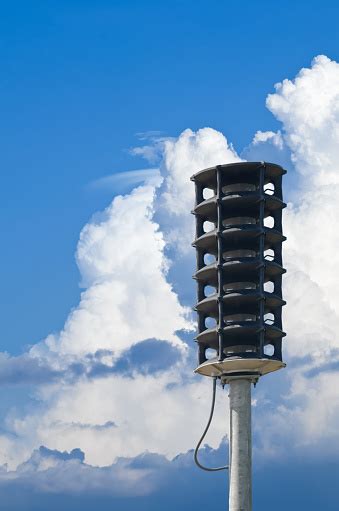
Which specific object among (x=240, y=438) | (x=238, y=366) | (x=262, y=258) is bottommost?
(x=240, y=438)

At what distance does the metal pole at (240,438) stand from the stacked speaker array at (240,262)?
10.8 ft

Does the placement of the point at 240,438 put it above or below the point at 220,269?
below

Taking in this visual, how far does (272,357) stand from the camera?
108 meters

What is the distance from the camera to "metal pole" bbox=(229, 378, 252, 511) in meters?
108

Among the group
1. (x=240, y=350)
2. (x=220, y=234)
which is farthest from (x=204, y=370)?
(x=220, y=234)

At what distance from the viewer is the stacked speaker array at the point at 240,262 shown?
354 ft

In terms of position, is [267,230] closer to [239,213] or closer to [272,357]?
[239,213]

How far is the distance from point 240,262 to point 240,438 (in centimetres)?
1385

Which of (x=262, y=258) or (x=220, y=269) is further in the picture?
(x=262, y=258)

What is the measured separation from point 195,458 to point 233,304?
12854mm

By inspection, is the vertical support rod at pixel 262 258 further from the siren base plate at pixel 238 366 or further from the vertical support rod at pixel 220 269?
the vertical support rod at pixel 220 269

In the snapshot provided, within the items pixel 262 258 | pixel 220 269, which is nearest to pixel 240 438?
pixel 220 269

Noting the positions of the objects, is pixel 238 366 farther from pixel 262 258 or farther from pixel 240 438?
pixel 262 258

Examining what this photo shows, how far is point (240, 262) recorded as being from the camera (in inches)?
4245
